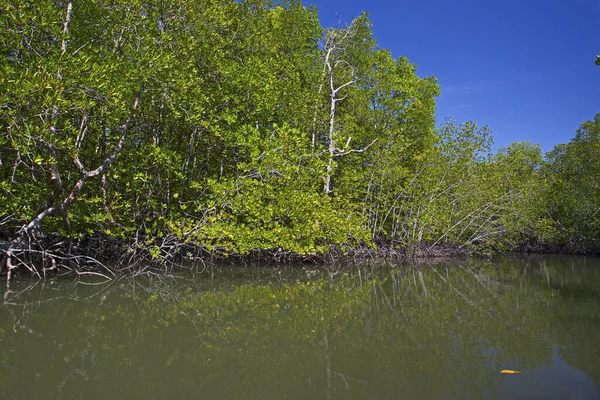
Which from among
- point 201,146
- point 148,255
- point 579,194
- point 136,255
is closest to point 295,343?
point 136,255

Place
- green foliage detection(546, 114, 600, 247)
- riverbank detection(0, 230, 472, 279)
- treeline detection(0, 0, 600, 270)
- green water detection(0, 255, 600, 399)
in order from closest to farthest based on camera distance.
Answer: green water detection(0, 255, 600, 399)
treeline detection(0, 0, 600, 270)
riverbank detection(0, 230, 472, 279)
green foliage detection(546, 114, 600, 247)

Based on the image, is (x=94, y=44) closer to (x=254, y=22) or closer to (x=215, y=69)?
(x=215, y=69)

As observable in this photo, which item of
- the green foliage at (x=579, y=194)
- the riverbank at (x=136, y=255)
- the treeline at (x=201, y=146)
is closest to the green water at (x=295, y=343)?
the riverbank at (x=136, y=255)

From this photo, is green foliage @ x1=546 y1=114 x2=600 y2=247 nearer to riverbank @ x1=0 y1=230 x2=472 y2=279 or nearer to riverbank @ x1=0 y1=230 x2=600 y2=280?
riverbank @ x1=0 y1=230 x2=600 y2=280

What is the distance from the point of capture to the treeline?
673cm

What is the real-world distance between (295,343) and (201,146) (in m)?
7.72

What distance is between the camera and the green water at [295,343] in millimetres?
2791

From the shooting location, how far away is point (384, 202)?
13430 mm

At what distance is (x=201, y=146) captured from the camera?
10.6 meters

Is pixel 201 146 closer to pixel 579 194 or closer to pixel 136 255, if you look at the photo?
pixel 136 255

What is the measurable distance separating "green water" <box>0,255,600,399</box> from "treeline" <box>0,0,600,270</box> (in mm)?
2111

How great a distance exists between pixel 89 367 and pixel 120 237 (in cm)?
662

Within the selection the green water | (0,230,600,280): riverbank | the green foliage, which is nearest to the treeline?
(0,230,600,280): riverbank

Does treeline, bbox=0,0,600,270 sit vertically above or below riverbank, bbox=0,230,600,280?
above
